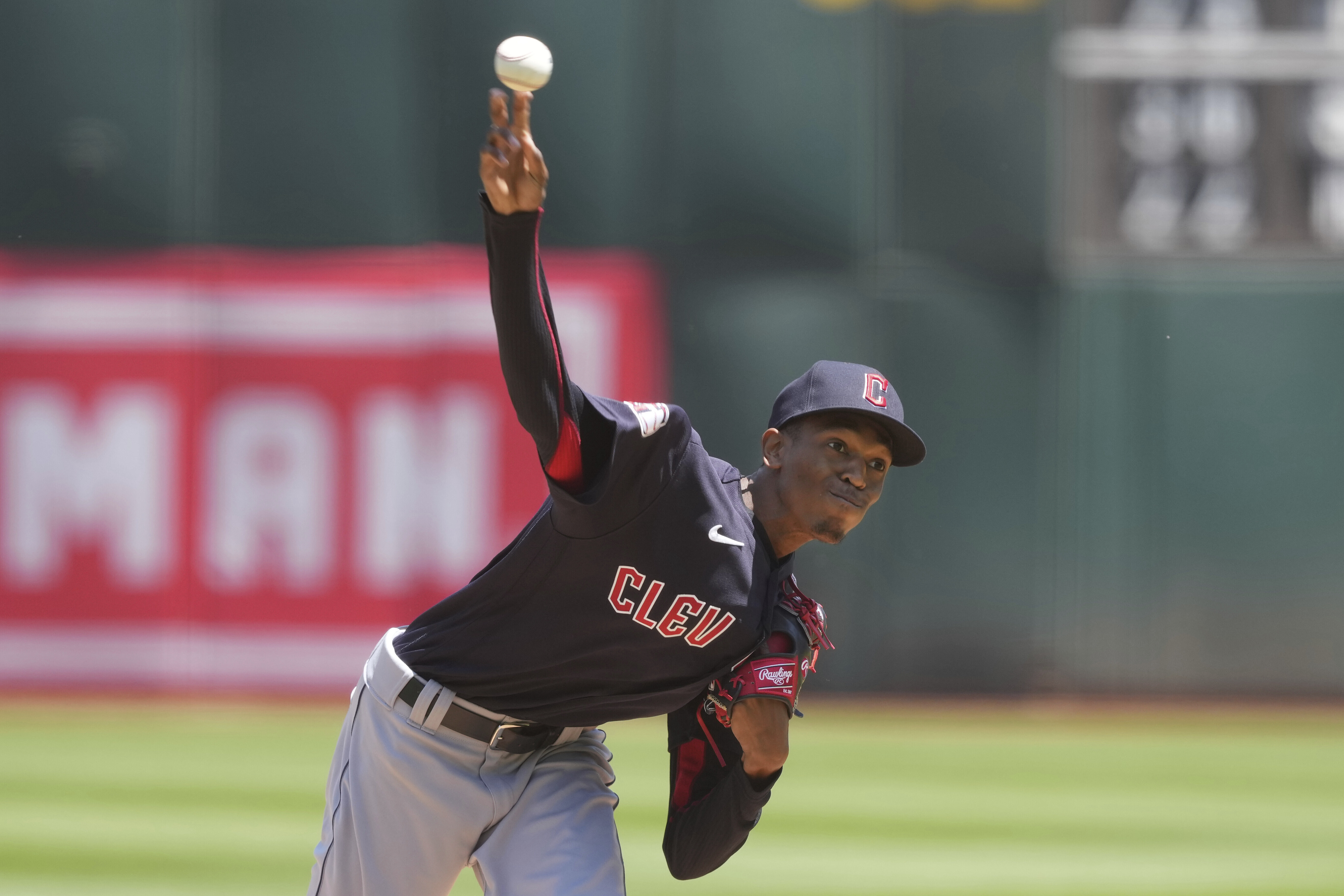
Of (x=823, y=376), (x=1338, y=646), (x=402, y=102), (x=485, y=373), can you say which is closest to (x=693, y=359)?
(x=485, y=373)

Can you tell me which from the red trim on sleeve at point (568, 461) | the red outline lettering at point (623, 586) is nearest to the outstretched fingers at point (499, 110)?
the red trim on sleeve at point (568, 461)

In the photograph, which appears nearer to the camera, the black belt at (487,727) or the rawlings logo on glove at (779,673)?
the rawlings logo on glove at (779,673)

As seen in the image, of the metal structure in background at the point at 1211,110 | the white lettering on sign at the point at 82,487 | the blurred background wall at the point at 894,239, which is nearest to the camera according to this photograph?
the white lettering on sign at the point at 82,487

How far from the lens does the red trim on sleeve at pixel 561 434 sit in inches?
99.3

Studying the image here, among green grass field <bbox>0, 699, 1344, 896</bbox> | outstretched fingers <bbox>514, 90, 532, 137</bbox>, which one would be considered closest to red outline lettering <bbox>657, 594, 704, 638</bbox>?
outstretched fingers <bbox>514, 90, 532, 137</bbox>

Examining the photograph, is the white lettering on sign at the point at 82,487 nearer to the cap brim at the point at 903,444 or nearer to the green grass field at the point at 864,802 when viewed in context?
the green grass field at the point at 864,802

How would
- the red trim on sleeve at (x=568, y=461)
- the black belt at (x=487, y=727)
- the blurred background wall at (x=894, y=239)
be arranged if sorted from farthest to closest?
the blurred background wall at (x=894, y=239), the black belt at (x=487, y=727), the red trim on sleeve at (x=568, y=461)

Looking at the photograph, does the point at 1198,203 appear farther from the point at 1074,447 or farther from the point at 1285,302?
the point at 1074,447

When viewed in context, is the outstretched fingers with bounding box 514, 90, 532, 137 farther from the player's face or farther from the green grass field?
the green grass field

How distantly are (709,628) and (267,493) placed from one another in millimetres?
7673

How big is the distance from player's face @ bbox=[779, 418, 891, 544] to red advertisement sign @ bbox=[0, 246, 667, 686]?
7025mm

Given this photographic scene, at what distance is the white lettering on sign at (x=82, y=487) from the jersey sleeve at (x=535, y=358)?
318 inches

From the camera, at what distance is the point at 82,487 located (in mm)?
10039

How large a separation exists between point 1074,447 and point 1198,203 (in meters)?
1.91
